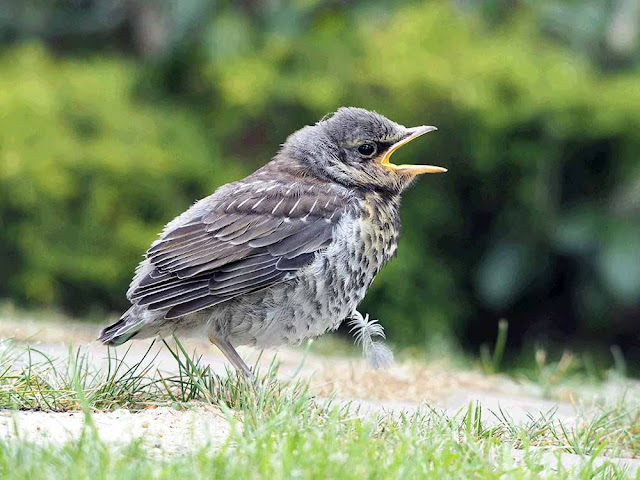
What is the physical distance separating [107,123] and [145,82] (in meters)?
0.83

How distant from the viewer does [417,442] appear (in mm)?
3418

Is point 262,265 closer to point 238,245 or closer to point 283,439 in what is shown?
point 238,245

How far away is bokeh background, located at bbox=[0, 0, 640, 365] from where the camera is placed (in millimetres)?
8820

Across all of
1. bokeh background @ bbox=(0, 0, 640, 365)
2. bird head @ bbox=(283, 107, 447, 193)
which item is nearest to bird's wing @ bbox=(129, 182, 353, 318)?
bird head @ bbox=(283, 107, 447, 193)

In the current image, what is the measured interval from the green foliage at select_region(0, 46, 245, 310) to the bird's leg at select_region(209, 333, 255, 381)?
434 centimetres

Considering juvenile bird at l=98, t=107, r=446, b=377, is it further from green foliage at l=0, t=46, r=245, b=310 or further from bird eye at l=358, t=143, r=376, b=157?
green foliage at l=0, t=46, r=245, b=310

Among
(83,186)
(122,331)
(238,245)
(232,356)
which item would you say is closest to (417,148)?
(83,186)

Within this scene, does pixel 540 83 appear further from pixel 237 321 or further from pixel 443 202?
pixel 237 321

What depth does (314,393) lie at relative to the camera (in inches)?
182

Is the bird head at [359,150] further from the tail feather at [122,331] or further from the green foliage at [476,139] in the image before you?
the green foliage at [476,139]

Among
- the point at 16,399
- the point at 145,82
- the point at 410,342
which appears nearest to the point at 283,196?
the point at 16,399

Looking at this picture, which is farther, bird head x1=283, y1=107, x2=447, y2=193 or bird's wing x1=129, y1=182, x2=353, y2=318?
bird head x1=283, y1=107, x2=447, y2=193

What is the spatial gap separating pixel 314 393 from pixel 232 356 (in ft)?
1.36

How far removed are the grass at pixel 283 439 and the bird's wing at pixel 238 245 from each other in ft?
1.24
